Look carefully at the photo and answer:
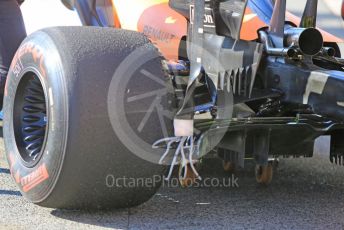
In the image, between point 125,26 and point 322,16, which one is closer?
point 125,26

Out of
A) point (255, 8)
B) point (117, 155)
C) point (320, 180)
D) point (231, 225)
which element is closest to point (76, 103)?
point (117, 155)

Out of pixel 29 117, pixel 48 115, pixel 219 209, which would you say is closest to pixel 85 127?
pixel 48 115

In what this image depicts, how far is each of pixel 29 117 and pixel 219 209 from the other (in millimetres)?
1219

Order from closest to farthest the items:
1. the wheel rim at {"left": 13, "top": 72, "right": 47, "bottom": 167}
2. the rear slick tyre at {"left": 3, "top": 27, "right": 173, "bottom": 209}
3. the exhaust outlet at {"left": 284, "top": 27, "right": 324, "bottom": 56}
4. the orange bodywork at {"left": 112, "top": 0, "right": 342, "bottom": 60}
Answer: the rear slick tyre at {"left": 3, "top": 27, "right": 173, "bottom": 209}
the exhaust outlet at {"left": 284, "top": 27, "right": 324, "bottom": 56}
the wheel rim at {"left": 13, "top": 72, "right": 47, "bottom": 167}
the orange bodywork at {"left": 112, "top": 0, "right": 342, "bottom": 60}

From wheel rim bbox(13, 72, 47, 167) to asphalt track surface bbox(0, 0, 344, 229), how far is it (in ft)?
1.04

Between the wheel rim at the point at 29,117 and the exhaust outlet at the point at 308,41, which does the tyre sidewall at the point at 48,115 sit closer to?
the wheel rim at the point at 29,117

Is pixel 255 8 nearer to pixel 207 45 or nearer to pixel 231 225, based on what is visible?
pixel 207 45

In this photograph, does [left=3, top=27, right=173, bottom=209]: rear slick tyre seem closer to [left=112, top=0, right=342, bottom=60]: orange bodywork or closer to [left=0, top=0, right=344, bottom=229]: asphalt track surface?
[left=0, top=0, right=344, bottom=229]: asphalt track surface

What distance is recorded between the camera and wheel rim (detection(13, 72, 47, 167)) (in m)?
3.87

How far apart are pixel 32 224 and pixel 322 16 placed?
6756 mm

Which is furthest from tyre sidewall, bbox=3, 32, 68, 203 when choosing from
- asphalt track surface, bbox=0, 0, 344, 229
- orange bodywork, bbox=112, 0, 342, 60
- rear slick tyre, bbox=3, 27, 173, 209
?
orange bodywork, bbox=112, 0, 342, 60

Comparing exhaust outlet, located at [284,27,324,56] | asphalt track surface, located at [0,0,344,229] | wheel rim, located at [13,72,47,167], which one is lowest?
asphalt track surface, located at [0,0,344,229]

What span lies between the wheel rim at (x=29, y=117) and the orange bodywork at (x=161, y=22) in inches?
37.3

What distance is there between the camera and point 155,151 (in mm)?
3420
